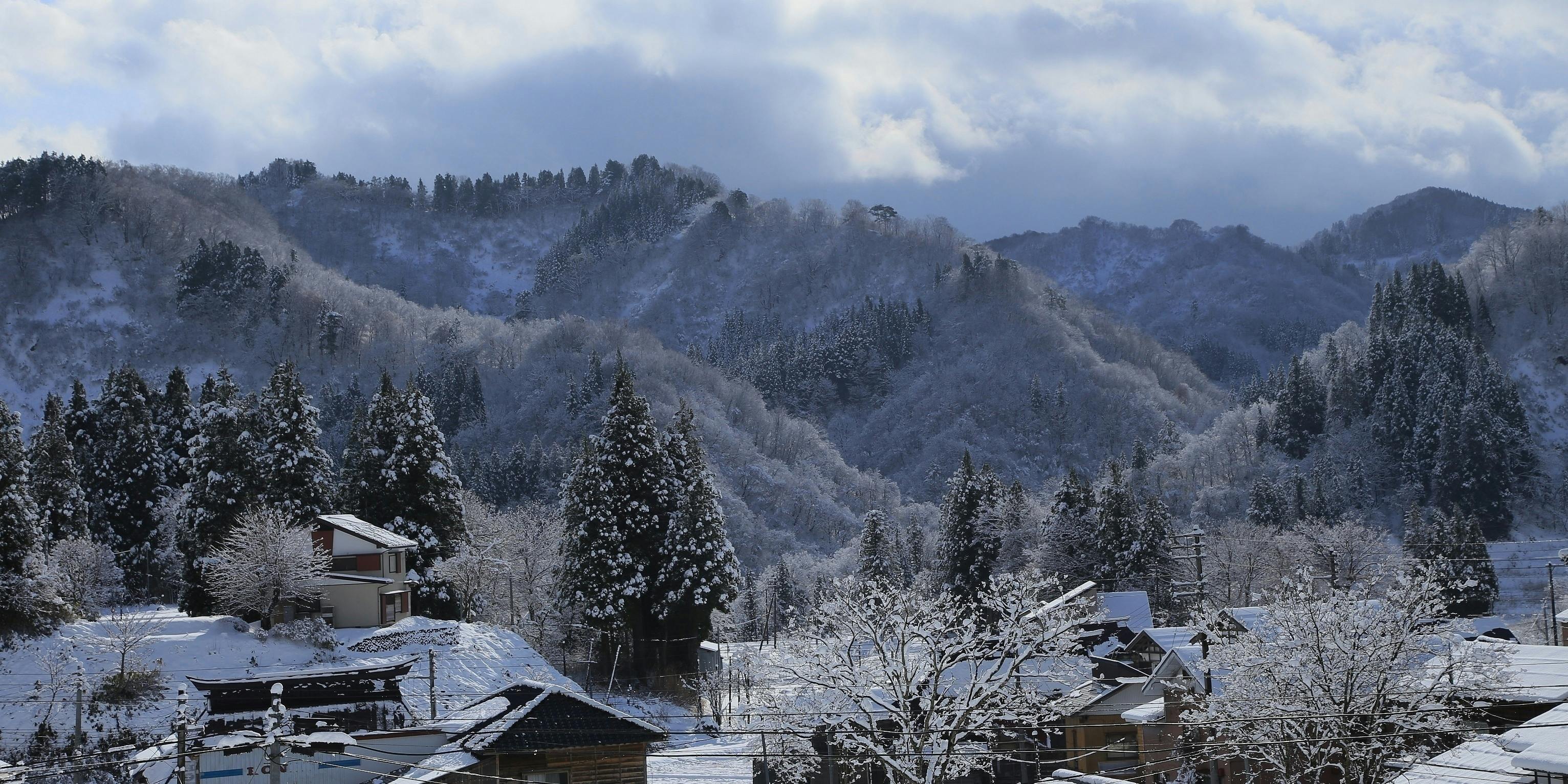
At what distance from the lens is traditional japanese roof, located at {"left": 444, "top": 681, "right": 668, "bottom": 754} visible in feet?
102

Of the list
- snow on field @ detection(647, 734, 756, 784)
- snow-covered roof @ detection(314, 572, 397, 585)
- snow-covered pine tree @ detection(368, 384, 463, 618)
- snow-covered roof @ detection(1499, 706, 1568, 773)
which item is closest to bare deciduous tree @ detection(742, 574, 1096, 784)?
snow-covered roof @ detection(1499, 706, 1568, 773)

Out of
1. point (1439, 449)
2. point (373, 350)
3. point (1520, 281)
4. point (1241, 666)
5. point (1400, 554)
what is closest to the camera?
point (1241, 666)

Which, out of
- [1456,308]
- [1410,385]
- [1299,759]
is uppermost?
[1456,308]

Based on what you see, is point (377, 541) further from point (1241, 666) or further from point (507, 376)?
point (507, 376)

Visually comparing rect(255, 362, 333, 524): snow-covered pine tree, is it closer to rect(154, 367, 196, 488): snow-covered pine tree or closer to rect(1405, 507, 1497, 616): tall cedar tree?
rect(154, 367, 196, 488): snow-covered pine tree

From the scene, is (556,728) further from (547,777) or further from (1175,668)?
(1175,668)

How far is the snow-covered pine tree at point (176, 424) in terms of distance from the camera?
69.8m

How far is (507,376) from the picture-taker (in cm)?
18025

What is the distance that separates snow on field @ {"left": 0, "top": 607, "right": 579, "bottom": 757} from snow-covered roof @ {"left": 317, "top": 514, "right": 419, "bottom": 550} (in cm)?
344

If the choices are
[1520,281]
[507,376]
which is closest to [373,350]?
[507,376]

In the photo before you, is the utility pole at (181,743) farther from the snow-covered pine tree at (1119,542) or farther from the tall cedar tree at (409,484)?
the snow-covered pine tree at (1119,542)

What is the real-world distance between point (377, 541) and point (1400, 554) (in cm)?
6707

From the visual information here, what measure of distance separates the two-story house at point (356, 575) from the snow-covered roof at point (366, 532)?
3cm

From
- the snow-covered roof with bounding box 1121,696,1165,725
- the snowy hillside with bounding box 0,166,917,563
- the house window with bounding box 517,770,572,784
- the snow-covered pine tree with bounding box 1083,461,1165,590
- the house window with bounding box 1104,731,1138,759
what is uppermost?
the snowy hillside with bounding box 0,166,917,563
